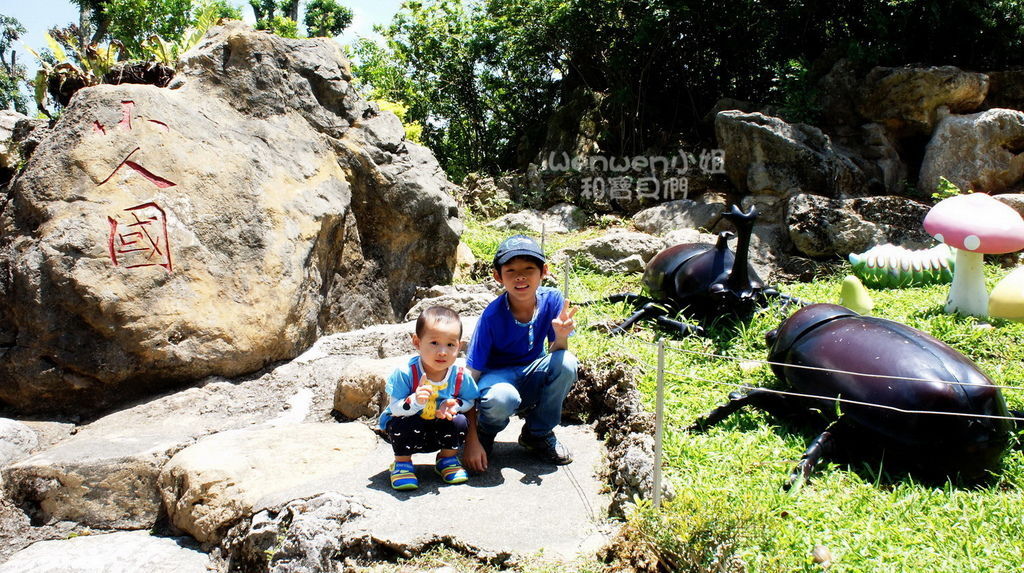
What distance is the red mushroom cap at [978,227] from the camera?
518cm

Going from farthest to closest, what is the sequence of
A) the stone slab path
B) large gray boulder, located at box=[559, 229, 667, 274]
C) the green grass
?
large gray boulder, located at box=[559, 229, 667, 274]
the stone slab path
the green grass

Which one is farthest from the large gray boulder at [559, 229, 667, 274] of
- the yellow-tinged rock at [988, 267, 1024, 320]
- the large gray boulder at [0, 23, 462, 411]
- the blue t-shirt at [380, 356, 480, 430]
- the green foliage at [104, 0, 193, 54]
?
the green foliage at [104, 0, 193, 54]

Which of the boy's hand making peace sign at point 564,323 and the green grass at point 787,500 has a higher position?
the boy's hand making peace sign at point 564,323

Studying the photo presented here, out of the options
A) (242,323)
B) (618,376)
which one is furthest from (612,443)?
(242,323)

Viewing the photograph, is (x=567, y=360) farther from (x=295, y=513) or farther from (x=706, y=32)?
(x=706, y=32)

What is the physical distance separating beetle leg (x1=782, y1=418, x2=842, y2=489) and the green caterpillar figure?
3630mm

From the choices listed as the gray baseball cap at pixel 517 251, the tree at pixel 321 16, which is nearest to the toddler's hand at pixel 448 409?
the gray baseball cap at pixel 517 251

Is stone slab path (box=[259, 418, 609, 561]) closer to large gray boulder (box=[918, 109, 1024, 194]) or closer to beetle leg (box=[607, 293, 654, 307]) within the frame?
beetle leg (box=[607, 293, 654, 307])

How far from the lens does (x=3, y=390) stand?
445cm

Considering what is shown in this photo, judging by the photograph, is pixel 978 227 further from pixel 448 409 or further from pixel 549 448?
pixel 448 409

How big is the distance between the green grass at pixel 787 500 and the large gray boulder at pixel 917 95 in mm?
5176

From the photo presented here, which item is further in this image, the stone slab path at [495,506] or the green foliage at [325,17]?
the green foliage at [325,17]

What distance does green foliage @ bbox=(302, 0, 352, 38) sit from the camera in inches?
867

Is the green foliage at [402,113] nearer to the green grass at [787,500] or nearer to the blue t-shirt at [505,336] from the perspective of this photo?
the green grass at [787,500]
